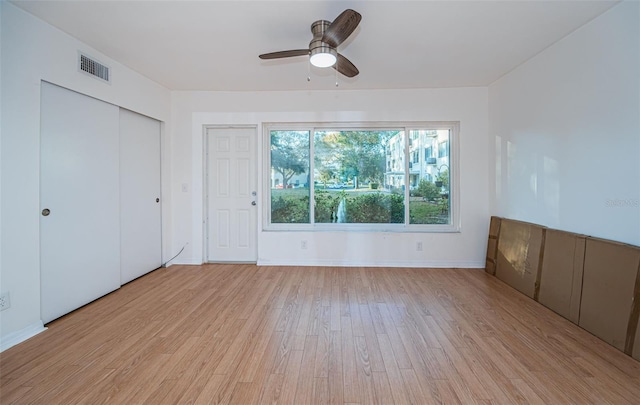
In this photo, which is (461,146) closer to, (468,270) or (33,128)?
(468,270)

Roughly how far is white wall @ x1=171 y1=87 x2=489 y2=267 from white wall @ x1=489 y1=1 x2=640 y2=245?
520 mm

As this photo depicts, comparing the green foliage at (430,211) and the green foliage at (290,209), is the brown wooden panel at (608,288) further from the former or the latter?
the green foliage at (290,209)

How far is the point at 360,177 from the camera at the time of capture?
4.16m

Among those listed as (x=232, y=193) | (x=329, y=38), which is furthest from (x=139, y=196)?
(x=329, y=38)

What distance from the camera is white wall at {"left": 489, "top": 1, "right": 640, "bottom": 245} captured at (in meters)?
2.08

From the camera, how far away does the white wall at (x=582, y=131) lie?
6.84 feet

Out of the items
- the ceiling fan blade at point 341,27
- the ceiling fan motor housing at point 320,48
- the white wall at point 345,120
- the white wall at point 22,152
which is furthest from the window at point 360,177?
the white wall at point 22,152

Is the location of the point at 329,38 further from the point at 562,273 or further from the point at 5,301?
the point at 5,301

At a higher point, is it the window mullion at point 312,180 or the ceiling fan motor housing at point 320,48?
the ceiling fan motor housing at point 320,48

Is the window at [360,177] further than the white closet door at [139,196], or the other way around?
the window at [360,177]

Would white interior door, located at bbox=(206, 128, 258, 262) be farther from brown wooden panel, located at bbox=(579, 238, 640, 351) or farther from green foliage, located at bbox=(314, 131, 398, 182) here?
brown wooden panel, located at bbox=(579, 238, 640, 351)

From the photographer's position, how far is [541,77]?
2.91 meters

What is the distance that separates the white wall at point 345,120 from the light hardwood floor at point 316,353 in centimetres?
99

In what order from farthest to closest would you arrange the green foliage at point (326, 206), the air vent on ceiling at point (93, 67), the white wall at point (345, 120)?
1. the green foliage at point (326, 206)
2. the white wall at point (345, 120)
3. the air vent on ceiling at point (93, 67)
